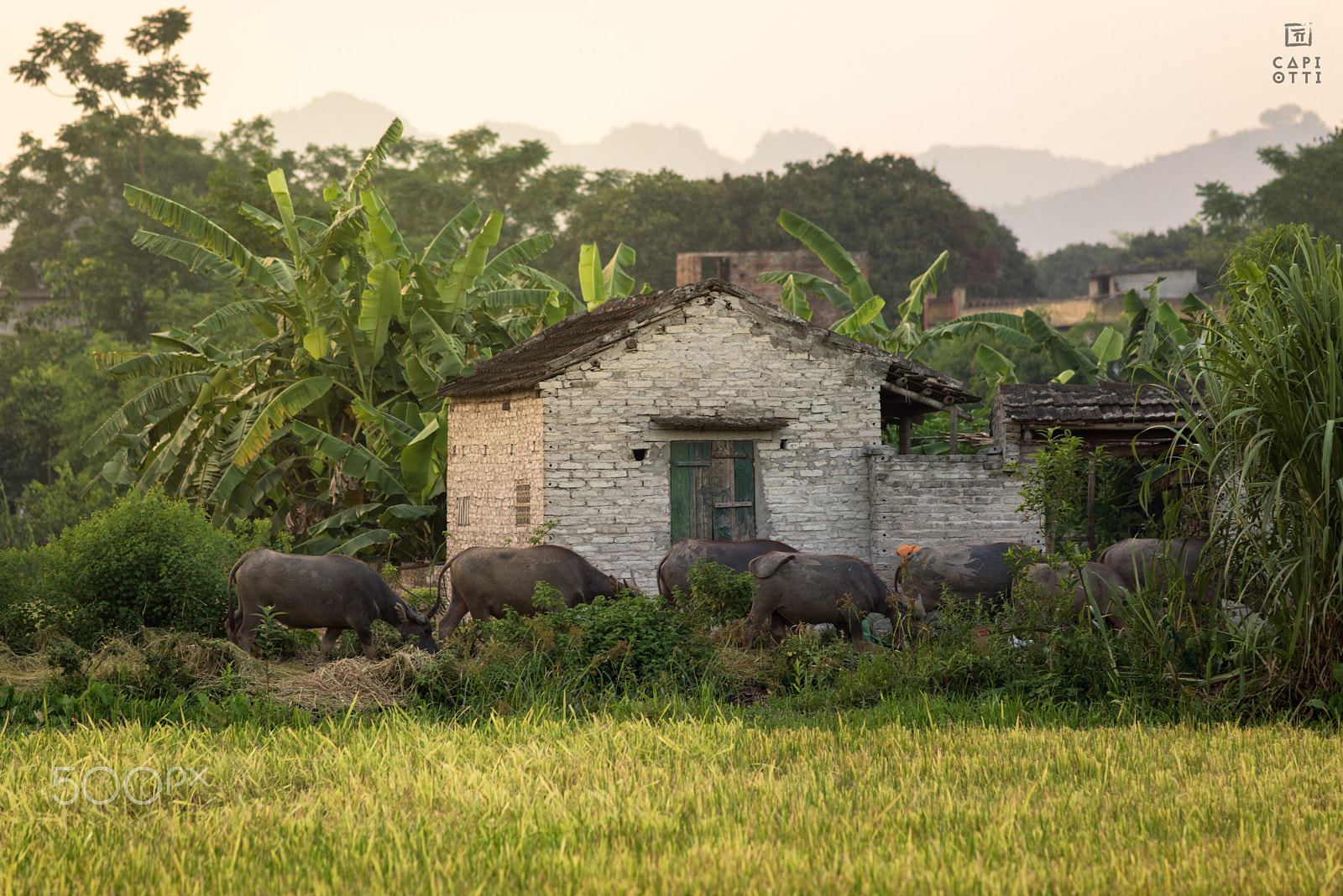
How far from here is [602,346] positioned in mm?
14922

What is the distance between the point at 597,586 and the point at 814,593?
2.27 metres

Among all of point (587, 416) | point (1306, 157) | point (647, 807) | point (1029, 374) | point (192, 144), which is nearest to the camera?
point (647, 807)

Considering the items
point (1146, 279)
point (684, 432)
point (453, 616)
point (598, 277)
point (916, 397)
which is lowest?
point (453, 616)

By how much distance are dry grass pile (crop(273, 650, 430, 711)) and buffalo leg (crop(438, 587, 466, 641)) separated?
2427 mm

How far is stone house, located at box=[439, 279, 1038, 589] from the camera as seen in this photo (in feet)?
48.9

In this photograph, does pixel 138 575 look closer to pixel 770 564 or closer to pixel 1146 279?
pixel 770 564

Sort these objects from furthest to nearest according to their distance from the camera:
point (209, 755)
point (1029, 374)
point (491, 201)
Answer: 1. point (491, 201)
2. point (1029, 374)
3. point (209, 755)

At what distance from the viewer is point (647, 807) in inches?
239

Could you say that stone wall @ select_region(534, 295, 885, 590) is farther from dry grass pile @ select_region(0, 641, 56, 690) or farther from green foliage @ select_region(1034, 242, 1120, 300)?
green foliage @ select_region(1034, 242, 1120, 300)

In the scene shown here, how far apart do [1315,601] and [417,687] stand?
618cm

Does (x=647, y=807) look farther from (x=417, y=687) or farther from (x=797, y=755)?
(x=417, y=687)

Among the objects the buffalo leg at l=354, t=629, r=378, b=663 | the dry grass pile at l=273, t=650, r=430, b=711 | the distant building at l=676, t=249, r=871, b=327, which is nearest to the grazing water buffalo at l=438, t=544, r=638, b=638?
the buffalo leg at l=354, t=629, r=378, b=663

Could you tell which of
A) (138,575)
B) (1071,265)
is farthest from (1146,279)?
(138,575)

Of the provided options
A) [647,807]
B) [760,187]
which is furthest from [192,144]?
[647,807]
